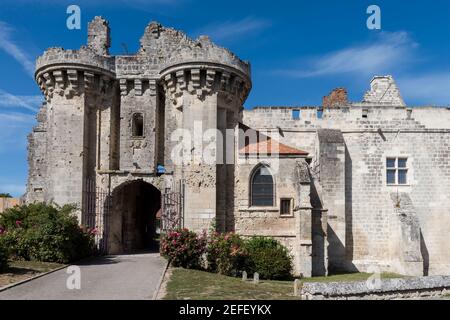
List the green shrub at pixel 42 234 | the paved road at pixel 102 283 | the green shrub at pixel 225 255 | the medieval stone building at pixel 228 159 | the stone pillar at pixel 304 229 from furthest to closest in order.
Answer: the medieval stone building at pixel 228 159
the stone pillar at pixel 304 229
the green shrub at pixel 225 255
the green shrub at pixel 42 234
the paved road at pixel 102 283

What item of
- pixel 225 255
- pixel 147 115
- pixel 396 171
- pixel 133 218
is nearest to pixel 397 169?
pixel 396 171

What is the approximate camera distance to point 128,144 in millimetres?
23156

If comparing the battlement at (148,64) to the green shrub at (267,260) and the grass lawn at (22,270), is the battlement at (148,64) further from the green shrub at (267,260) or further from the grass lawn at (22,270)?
the grass lawn at (22,270)

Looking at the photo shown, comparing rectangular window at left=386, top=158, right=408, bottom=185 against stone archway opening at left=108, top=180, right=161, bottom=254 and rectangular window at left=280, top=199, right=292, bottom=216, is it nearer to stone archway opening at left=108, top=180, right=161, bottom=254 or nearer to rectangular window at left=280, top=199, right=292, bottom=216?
rectangular window at left=280, top=199, right=292, bottom=216

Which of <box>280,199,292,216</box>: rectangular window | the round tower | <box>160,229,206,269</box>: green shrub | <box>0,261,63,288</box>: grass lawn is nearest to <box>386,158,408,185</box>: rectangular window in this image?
<box>280,199,292,216</box>: rectangular window

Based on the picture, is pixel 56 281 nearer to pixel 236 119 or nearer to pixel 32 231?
pixel 32 231

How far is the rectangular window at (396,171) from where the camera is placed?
2556 centimetres

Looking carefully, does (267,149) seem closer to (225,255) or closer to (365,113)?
(225,255)

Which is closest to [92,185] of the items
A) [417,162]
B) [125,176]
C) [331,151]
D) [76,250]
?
[125,176]

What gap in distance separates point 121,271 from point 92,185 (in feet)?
21.6

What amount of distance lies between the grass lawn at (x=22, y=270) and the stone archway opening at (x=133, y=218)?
551 centimetres

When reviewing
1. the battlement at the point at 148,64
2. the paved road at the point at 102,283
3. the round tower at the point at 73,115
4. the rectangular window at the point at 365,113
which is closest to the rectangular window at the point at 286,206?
the battlement at the point at 148,64

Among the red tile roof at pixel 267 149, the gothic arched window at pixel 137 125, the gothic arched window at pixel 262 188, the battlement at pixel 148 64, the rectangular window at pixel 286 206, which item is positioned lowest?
the rectangular window at pixel 286 206

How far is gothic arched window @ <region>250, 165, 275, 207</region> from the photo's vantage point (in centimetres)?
2225
